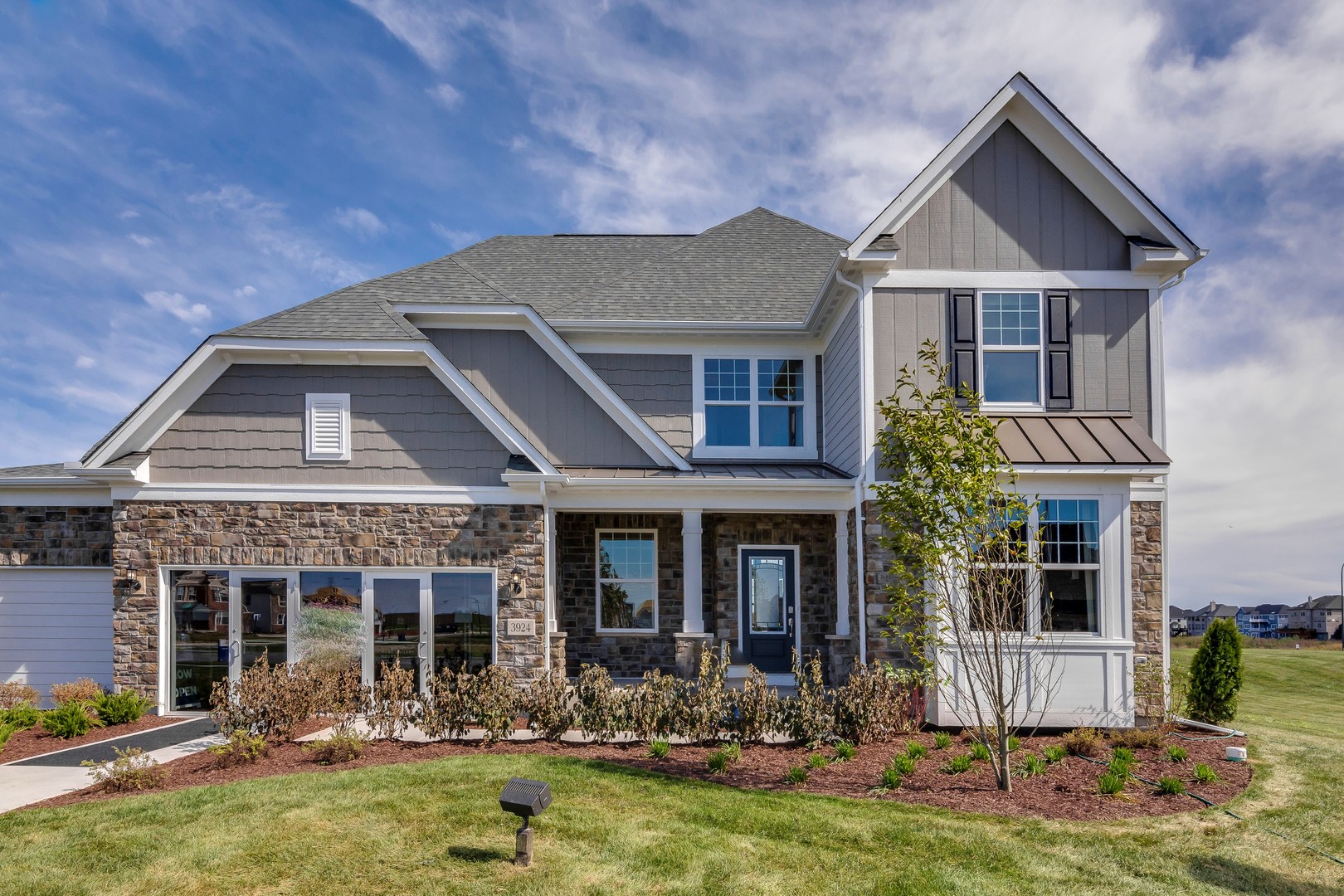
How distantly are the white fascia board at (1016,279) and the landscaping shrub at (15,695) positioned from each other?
12.9 m

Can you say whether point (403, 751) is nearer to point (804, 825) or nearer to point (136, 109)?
point (804, 825)

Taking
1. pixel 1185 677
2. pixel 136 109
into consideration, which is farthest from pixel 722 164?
pixel 1185 677

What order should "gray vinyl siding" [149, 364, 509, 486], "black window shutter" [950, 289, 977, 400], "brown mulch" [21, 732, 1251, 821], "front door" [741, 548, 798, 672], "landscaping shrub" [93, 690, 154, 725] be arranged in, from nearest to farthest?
"brown mulch" [21, 732, 1251, 821] → "landscaping shrub" [93, 690, 154, 725] → "black window shutter" [950, 289, 977, 400] → "gray vinyl siding" [149, 364, 509, 486] → "front door" [741, 548, 798, 672]

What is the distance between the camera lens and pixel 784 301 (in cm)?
1374

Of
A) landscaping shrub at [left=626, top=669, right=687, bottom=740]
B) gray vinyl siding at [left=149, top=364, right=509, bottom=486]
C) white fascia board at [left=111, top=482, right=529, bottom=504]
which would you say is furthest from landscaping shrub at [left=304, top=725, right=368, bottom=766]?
gray vinyl siding at [left=149, top=364, right=509, bottom=486]

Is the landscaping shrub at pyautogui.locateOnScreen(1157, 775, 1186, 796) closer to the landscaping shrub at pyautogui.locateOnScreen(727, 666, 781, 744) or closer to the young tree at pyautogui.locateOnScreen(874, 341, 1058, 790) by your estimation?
the young tree at pyautogui.locateOnScreen(874, 341, 1058, 790)

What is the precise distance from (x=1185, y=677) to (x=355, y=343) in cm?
1194

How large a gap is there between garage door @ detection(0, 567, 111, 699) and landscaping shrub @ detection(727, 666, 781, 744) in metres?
9.48

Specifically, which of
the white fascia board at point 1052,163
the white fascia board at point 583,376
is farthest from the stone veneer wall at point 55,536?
the white fascia board at point 1052,163

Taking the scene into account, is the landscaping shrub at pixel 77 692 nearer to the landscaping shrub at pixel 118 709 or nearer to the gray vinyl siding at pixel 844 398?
the landscaping shrub at pixel 118 709

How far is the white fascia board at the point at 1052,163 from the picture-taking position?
10508 millimetres

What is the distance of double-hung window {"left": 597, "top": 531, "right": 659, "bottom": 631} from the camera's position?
13.5 m

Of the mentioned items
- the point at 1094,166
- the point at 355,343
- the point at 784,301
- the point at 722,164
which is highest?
the point at 722,164

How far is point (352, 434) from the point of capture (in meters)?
11.0
